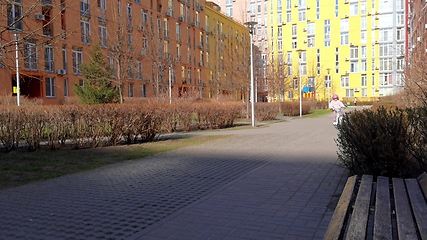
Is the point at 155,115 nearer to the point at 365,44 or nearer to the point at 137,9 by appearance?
the point at 137,9

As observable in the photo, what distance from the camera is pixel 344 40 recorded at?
248ft

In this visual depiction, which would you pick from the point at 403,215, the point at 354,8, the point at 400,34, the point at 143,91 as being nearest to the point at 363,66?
the point at 400,34

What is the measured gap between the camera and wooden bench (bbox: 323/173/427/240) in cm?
319

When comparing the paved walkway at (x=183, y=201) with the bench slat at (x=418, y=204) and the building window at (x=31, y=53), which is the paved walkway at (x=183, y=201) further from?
the building window at (x=31, y=53)

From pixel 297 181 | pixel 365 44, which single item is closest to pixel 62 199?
pixel 297 181

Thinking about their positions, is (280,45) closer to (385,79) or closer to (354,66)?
(354,66)

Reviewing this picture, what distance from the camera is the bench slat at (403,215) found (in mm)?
3154

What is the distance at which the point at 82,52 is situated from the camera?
36656mm

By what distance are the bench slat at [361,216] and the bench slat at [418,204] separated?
0.43m

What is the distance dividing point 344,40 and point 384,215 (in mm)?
77860

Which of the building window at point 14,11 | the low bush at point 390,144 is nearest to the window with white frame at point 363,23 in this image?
the low bush at point 390,144

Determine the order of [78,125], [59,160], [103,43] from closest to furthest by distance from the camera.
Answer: [59,160], [78,125], [103,43]

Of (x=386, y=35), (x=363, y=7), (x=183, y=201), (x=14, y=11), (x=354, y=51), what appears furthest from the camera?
(x=354, y=51)

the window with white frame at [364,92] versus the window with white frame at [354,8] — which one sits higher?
the window with white frame at [354,8]
